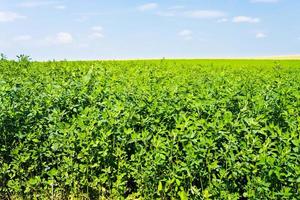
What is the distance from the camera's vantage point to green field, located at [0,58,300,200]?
18.9ft

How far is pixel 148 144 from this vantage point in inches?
259

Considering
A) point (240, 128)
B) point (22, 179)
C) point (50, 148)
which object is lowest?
point (22, 179)

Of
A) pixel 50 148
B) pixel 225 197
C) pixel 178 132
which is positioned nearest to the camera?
pixel 225 197

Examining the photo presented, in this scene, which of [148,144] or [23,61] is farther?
[23,61]

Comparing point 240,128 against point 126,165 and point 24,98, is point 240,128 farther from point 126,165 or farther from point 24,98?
point 24,98

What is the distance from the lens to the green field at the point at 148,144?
5.75m

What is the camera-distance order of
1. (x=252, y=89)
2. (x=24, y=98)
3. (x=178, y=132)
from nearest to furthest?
(x=178, y=132) < (x=24, y=98) < (x=252, y=89)

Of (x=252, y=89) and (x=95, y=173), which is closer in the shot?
(x=95, y=173)

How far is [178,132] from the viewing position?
608 centimetres

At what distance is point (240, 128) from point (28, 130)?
10.6 feet

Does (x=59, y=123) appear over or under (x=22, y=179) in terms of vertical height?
over

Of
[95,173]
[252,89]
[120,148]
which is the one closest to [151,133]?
[120,148]

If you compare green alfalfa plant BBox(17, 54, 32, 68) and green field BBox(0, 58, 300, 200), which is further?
green alfalfa plant BBox(17, 54, 32, 68)

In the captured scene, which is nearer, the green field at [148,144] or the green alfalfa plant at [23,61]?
the green field at [148,144]
